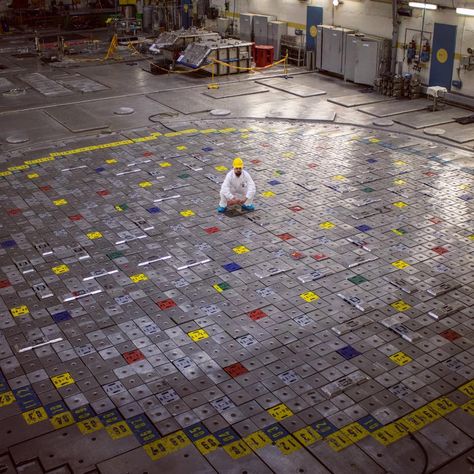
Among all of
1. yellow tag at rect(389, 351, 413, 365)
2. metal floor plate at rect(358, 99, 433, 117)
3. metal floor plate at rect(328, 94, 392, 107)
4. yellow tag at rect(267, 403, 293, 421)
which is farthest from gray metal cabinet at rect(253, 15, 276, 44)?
yellow tag at rect(267, 403, 293, 421)

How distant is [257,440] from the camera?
7.62m

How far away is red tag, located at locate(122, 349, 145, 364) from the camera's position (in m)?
9.05

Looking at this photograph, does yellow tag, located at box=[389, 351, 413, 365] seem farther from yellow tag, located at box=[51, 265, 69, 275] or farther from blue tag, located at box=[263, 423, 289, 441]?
yellow tag, located at box=[51, 265, 69, 275]

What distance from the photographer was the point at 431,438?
761 centimetres

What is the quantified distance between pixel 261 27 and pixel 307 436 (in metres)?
25.1

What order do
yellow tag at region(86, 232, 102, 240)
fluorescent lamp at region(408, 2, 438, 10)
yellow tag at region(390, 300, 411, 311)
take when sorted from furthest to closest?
fluorescent lamp at region(408, 2, 438, 10), yellow tag at region(86, 232, 102, 240), yellow tag at region(390, 300, 411, 311)

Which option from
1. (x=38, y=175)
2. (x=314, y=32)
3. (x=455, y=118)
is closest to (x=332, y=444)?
(x=38, y=175)

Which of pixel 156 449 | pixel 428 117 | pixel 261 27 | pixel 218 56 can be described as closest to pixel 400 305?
pixel 156 449

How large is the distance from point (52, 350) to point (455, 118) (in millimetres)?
15252

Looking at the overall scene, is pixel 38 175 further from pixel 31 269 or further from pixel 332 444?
pixel 332 444

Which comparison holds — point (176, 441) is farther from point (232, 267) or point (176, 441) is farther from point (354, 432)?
point (232, 267)

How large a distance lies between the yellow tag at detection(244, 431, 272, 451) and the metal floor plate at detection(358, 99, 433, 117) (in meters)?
14.8

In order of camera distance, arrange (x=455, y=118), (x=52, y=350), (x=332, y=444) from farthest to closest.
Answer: (x=455, y=118) → (x=52, y=350) → (x=332, y=444)

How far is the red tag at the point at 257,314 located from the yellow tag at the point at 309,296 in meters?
0.79
